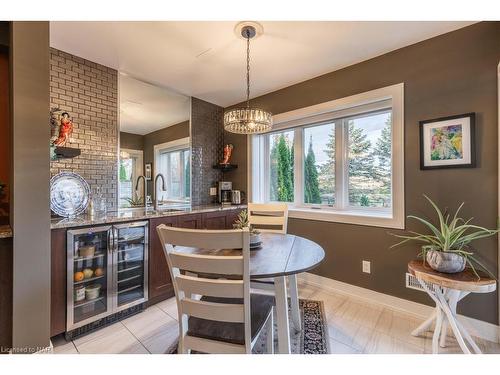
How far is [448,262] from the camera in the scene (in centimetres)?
156

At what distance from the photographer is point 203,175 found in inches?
140

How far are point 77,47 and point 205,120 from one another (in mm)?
1725

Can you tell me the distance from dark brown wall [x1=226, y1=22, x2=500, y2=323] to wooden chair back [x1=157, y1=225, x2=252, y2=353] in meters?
1.83

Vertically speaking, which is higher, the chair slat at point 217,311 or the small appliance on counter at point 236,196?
the small appliance on counter at point 236,196

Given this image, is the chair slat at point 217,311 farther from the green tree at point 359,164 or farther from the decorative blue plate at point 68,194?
the green tree at point 359,164

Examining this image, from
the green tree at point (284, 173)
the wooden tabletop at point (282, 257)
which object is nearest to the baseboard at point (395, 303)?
the green tree at point (284, 173)

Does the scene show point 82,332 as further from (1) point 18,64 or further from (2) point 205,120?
(2) point 205,120

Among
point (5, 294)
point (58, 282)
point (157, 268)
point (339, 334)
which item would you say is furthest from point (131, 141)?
point (339, 334)

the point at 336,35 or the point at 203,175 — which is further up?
the point at 336,35

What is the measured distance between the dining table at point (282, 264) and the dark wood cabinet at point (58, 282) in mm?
1032

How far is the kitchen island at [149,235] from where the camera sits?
5.61ft

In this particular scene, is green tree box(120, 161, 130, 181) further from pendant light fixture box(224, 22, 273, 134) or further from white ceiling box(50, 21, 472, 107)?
pendant light fixture box(224, 22, 273, 134)

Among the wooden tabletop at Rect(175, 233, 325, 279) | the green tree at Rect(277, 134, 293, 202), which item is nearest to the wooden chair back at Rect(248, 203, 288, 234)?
the wooden tabletop at Rect(175, 233, 325, 279)
